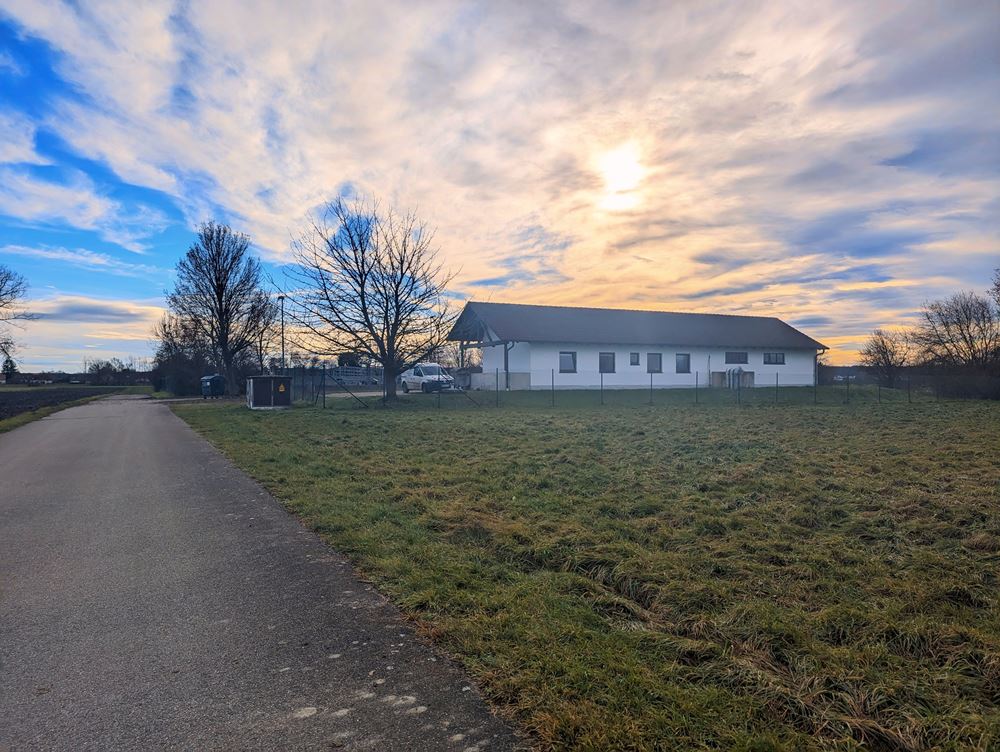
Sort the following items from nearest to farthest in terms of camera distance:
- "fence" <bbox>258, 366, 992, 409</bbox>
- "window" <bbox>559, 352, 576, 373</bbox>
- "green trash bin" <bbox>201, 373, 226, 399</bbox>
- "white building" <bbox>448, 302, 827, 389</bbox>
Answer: "fence" <bbox>258, 366, 992, 409</bbox> → "white building" <bbox>448, 302, 827, 389</bbox> → "window" <bbox>559, 352, 576, 373</bbox> → "green trash bin" <bbox>201, 373, 226, 399</bbox>

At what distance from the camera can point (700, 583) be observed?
468 cm

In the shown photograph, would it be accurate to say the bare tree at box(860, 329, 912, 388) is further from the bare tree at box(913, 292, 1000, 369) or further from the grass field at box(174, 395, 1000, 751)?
the grass field at box(174, 395, 1000, 751)

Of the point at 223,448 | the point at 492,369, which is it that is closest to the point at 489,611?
the point at 223,448

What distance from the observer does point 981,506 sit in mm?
6738

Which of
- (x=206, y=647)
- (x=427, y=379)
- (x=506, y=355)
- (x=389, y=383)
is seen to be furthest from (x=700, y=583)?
(x=427, y=379)

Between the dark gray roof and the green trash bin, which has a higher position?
the dark gray roof

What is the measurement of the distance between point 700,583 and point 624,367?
35526 millimetres

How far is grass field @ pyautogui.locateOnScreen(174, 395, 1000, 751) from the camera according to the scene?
2.91 metres

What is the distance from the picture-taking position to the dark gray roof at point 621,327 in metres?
38.4

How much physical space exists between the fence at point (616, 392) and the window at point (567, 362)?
1.65ft

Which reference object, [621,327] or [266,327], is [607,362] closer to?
[621,327]

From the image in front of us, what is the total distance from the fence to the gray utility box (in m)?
1.32

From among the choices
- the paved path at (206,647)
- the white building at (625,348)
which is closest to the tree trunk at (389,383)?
the white building at (625,348)

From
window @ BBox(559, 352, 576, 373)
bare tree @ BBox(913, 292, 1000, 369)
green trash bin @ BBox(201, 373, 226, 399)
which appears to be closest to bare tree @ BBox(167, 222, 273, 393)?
green trash bin @ BBox(201, 373, 226, 399)
